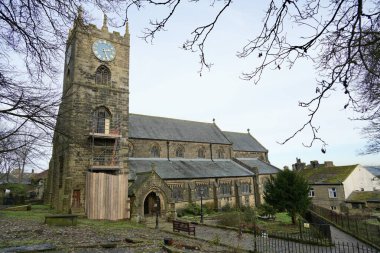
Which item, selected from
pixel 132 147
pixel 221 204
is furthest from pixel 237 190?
pixel 132 147

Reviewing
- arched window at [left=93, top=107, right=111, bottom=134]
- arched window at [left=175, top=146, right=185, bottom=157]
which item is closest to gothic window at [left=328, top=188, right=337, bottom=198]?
arched window at [left=175, top=146, right=185, bottom=157]

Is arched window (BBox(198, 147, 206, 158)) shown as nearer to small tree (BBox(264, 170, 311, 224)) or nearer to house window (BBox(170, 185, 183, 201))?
house window (BBox(170, 185, 183, 201))

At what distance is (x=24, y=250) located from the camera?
7.61 meters

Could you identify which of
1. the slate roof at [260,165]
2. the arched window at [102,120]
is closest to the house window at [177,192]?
the arched window at [102,120]

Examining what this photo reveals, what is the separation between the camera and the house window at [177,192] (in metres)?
29.6

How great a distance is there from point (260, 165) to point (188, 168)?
14.9 m

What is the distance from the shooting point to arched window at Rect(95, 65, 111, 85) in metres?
24.6

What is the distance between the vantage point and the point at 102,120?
24000mm

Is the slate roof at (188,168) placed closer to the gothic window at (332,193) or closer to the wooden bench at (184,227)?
the wooden bench at (184,227)

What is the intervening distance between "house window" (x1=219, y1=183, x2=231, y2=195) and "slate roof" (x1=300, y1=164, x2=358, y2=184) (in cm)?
1405

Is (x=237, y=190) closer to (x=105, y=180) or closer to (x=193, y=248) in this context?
(x=105, y=180)

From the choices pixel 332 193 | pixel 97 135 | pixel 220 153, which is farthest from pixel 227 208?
pixel 97 135

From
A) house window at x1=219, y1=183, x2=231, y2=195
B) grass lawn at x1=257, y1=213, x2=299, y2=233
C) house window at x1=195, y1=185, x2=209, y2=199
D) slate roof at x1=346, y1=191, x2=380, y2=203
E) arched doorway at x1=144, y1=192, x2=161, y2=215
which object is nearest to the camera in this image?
grass lawn at x1=257, y1=213, x2=299, y2=233

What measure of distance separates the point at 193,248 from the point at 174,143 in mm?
25382
